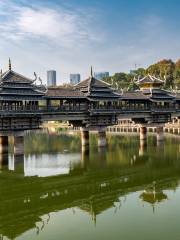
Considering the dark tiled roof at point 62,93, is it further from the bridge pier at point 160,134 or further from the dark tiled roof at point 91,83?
the bridge pier at point 160,134

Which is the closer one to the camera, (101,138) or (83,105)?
(83,105)

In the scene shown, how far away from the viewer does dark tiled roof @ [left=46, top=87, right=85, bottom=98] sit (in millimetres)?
47838

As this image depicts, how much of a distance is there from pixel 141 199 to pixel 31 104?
21899 millimetres

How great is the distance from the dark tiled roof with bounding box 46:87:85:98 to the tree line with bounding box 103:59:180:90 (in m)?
54.3

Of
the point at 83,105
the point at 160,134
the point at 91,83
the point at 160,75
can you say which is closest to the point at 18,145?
the point at 83,105

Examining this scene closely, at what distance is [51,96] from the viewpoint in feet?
155

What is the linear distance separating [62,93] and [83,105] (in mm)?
4372

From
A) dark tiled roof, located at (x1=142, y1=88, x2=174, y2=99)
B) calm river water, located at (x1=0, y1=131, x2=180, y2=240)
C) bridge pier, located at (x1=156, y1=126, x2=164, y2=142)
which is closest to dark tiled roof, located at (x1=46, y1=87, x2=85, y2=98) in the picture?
calm river water, located at (x1=0, y1=131, x2=180, y2=240)

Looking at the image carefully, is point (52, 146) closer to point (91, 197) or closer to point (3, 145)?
point (3, 145)

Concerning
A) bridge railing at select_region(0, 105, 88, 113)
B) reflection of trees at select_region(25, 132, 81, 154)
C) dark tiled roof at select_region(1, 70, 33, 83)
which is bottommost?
reflection of trees at select_region(25, 132, 81, 154)

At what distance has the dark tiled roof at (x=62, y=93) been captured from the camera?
157 ft

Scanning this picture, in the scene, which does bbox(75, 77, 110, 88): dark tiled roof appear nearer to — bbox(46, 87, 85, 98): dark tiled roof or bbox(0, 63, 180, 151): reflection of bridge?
bbox(0, 63, 180, 151): reflection of bridge

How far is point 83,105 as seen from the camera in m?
52.1

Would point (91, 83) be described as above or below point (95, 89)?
above
